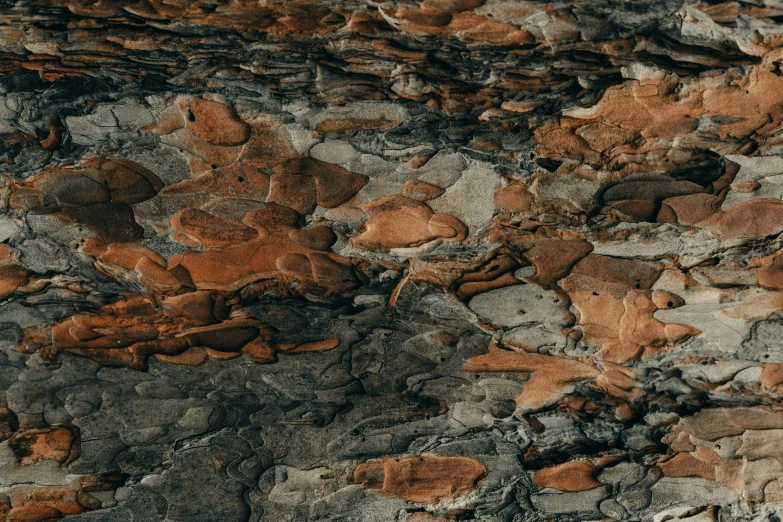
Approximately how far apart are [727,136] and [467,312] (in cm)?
83

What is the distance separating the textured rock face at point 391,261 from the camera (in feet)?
5.57

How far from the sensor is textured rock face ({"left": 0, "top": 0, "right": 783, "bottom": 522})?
1696 mm

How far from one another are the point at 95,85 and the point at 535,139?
1.12 metres

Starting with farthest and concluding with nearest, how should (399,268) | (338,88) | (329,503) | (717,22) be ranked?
1. (329,503)
2. (399,268)
3. (338,88)
4. (717,22)

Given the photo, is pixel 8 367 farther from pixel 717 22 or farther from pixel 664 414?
pixel 717 22

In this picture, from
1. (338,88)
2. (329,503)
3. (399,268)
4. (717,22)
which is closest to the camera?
(717,22)

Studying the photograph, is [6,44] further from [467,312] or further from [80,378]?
[467,312]

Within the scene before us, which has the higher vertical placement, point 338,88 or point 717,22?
point 717,22

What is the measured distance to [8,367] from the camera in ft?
6.47

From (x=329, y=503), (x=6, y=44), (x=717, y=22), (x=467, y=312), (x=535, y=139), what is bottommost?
(x=329, y=503)

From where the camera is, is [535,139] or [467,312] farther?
[467,312]

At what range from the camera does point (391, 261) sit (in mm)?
1959

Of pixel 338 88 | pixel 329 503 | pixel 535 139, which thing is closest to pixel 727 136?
pixel 535 139

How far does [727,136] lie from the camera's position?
179 cm
